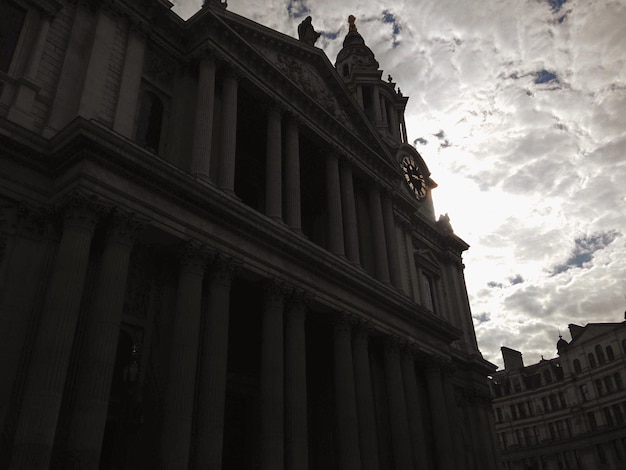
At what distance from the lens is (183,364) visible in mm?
16781

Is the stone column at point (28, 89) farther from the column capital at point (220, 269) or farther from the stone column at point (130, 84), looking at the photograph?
the column capital at point (220, 269)

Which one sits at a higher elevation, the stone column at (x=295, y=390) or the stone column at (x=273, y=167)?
the stone column at (x=273, y=167)

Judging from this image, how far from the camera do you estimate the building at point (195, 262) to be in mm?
15406

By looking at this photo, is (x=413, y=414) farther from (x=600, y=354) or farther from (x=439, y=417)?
(x=600, y=354)

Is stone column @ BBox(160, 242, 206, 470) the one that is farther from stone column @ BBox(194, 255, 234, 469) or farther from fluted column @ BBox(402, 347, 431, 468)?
fluted column @ BBox(402, 347, 431, 468)

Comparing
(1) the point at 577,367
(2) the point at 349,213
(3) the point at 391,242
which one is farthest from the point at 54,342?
(1) the point at 577,367

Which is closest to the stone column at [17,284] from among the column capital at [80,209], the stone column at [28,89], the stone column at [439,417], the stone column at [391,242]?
the column capital at [80,209]

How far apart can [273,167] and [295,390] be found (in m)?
10.1

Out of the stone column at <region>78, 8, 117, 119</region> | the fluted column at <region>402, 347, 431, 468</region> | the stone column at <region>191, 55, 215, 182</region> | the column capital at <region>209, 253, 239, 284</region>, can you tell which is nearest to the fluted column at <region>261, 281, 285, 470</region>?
the column capital at <region>209, 253, 239, 284</region>

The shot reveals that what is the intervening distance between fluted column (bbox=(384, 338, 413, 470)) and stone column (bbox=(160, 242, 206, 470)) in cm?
1143

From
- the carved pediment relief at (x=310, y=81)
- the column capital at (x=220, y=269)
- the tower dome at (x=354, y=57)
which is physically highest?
the tower dome at (x=354, y=57)

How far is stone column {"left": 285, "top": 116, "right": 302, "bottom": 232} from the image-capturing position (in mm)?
25109

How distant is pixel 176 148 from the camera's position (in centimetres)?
2233

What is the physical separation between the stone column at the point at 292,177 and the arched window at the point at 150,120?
246 inches
